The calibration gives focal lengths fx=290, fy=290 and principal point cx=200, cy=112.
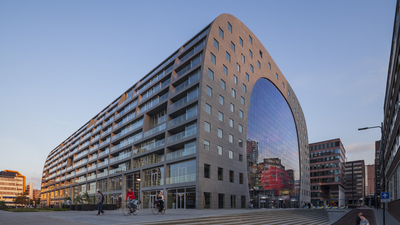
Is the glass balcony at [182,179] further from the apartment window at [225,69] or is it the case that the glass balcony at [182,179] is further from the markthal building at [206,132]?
the apartment window at [225,69]

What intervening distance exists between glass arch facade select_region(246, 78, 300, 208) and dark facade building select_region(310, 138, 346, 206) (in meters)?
43.1

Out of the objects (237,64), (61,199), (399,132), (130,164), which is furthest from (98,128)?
(399,132)

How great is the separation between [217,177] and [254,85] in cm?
2142

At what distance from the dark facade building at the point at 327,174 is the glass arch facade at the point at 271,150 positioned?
4308cm

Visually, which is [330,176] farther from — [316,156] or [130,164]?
[130,164]

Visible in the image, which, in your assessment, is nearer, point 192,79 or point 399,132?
point 399,132

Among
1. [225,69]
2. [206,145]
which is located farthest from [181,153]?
[225,69]

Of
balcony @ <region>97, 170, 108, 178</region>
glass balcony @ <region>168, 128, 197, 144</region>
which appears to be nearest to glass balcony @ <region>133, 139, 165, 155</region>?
glass balcony @ <region>168, 128, 197, 144</region>

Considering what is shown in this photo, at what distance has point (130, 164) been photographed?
173ft

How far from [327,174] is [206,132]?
91.7 meters

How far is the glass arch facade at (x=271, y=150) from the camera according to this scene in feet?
163

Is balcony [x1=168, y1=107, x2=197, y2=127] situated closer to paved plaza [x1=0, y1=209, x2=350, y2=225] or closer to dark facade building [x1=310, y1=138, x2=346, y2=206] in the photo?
paved plaza [x1=0, y1=209, x2=350, y2=225]

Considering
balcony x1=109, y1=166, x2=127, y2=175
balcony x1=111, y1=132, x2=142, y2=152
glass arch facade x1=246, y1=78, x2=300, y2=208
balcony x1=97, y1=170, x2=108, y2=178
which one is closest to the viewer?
glass arch facade x1=246, y1=78, x2=300, y2=208

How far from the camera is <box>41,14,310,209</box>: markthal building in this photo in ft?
127
